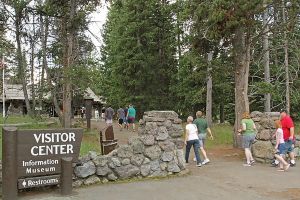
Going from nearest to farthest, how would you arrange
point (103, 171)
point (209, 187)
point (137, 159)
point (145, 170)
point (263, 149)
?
point (209, 187)
point (103, 171)
point (137, 159)
point (145, 170)
point (263, 149)

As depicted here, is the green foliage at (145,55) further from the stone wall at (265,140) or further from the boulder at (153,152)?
the boulder at (153,152)

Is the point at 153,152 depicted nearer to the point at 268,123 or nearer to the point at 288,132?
the point at 288,132

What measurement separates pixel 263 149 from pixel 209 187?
5005mm

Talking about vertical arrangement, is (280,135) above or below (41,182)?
above

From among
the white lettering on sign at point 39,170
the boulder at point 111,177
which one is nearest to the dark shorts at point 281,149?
the boulder at point 111,177

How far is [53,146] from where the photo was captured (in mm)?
9719

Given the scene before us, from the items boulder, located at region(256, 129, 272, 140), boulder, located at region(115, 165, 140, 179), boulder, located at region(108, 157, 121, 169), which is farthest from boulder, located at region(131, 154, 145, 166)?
boulder, located at region(256, 129, 272, 140)

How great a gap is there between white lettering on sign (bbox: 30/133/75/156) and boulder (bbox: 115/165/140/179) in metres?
1.73

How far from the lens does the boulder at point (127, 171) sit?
36.9 ft

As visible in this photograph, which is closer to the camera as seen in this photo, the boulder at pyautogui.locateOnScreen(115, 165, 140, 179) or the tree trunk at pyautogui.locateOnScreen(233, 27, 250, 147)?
the boulder at pyautogui.locateOnScreen(115, 165, 140, 179)

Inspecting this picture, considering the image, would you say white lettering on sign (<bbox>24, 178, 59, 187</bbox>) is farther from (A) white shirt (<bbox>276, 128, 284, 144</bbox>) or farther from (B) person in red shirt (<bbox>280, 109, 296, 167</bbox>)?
(B) person in red shirt (<bbox>280, 109, 296, 167</bbox>)

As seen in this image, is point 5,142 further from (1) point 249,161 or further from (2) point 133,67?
(2) point 133,67

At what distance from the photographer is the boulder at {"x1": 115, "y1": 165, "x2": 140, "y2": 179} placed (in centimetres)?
1126

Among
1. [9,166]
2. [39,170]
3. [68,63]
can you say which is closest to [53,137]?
[39,170]
